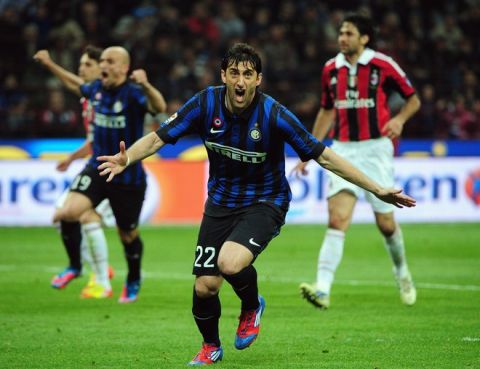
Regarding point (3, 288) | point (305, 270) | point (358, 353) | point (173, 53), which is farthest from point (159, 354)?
point (173, 53)

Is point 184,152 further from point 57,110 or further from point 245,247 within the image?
point 245,247

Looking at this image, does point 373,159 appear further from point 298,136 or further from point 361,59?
point 298,136

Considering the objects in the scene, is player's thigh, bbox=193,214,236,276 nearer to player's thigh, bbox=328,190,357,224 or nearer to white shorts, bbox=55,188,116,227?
player's thigh, bbox=328,190,357,224

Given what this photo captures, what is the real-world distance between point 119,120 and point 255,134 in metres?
3.66

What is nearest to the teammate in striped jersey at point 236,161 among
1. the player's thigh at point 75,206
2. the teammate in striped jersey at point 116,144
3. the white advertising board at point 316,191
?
the teammate in striped jersey at point 116,144

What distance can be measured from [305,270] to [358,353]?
5.77 meters

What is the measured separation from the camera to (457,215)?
62.6ft

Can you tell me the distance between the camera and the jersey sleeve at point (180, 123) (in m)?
7.07

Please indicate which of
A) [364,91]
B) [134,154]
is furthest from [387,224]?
[134,154]

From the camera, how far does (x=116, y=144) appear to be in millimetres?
10492

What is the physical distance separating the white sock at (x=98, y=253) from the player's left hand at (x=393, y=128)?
10.2ft

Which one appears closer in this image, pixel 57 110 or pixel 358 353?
pixel 358 353

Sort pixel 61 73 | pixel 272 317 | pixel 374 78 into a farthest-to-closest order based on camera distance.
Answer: pixel 61 73 → pixel 374 78 → pixel 272 317

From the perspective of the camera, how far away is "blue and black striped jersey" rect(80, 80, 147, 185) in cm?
1048
